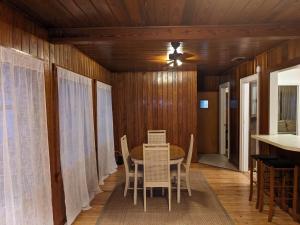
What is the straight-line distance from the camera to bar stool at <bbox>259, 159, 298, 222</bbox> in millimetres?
2973

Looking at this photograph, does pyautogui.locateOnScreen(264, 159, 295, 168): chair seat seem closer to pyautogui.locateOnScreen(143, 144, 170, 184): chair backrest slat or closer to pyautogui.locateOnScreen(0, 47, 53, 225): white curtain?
pyautogui.locateOnScreen(143, 144, 170, 184): chair backrest slat

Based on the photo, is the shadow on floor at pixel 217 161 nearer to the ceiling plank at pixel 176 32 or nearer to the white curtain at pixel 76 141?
the white curtain at pixel 76 141

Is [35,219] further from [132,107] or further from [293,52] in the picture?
[132,107]

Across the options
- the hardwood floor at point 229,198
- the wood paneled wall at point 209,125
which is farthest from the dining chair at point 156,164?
the wood paneled wall at point 209,125

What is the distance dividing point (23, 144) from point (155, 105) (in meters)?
4.24

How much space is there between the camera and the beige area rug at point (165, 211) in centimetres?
311

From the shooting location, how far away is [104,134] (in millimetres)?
4973

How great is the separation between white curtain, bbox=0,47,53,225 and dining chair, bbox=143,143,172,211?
1.30 meters

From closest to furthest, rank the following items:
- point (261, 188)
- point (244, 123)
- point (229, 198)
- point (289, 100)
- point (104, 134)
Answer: point (261, 188), point (229, 198), point (104, 134), point (244, 123), point (289, 100)

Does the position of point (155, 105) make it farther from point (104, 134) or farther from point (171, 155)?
point (171, 155)

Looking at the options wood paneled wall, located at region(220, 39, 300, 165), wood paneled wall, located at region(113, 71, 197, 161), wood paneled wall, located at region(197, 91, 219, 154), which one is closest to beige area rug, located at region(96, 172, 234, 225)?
wood paneled wall, located at region(220, 39, 300, 165)

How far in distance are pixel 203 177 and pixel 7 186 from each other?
388 centimetres

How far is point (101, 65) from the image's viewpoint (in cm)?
512

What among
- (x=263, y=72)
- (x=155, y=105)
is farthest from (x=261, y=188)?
(x=155, y=105)
